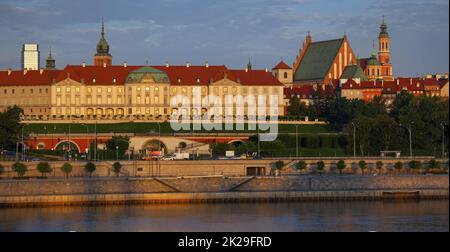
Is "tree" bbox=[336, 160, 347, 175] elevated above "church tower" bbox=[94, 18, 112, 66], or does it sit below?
below

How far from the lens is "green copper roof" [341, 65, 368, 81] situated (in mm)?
113188

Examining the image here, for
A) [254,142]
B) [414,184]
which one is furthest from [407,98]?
[414,184]

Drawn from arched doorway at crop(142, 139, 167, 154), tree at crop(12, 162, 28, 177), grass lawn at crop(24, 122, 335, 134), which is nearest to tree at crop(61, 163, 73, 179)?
tree at crop(12, 162, 28, 177)

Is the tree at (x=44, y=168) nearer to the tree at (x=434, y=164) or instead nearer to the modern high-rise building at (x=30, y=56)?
the tree at (x=434, y=164)

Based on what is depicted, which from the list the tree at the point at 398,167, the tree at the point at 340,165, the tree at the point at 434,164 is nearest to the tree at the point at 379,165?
the tree at the point at 398,167

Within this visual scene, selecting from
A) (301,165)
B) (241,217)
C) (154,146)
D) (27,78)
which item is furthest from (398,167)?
(27,78)

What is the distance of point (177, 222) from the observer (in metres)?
40.3

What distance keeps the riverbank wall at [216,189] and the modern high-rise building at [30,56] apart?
80787 millimetres

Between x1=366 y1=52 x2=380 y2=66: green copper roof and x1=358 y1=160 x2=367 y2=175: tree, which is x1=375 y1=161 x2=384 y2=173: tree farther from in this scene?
x1=366 y1=52 x2=380 y2=66: green copper roof

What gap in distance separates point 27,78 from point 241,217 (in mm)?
58306

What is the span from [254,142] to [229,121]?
13.0 metres

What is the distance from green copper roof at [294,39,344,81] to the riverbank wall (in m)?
65.0

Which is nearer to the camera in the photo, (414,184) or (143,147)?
(414,184)
